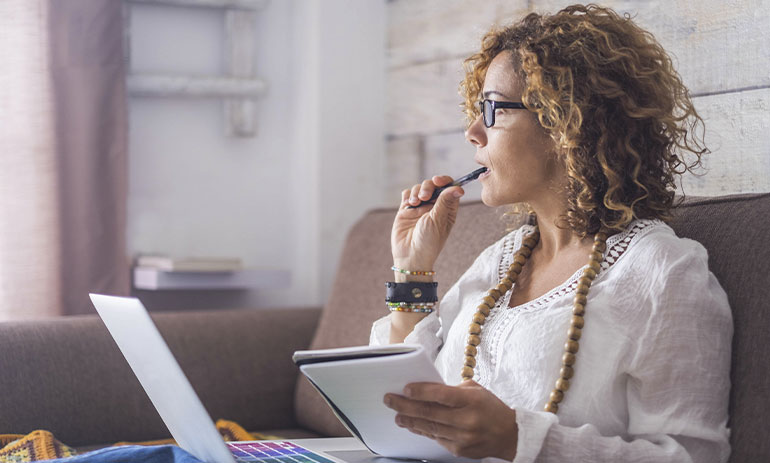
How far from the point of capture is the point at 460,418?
980 mm

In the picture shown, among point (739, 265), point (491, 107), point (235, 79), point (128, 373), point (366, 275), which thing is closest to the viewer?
point (739, 265)

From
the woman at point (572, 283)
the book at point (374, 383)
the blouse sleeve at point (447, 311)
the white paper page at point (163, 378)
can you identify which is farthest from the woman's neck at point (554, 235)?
the white paper page at point (163, 378)

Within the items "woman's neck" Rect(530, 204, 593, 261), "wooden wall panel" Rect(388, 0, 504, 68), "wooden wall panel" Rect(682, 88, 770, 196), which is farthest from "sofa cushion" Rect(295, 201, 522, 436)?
"wooden wall panel" Rect(388, 0, 504, 68)

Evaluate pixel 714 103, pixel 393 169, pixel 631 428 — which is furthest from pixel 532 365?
pixel 393 169

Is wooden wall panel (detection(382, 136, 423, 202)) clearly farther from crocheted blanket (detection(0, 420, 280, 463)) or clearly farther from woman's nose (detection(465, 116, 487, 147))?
crocheted blanket (detection(0, 420, 280, 463))

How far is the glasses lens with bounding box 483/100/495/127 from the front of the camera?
1.32m

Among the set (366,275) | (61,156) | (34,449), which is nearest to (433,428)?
(34,449)

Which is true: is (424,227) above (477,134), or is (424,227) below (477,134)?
below

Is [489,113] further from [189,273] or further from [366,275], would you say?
[189,273]

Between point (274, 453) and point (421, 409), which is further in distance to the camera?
point (274, 453)

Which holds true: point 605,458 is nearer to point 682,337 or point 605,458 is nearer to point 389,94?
point 682,337

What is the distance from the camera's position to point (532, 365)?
118cm

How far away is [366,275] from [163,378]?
0.98 meters

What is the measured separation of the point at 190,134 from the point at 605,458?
1.79 meters
